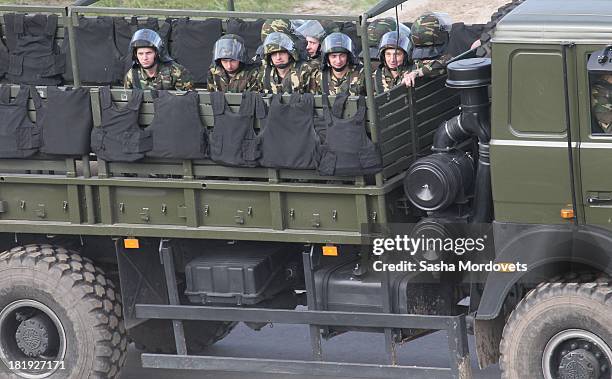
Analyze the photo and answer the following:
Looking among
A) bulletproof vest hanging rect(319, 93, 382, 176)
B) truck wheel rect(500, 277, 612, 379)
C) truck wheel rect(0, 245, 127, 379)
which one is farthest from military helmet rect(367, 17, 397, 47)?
→ truck wheel rect(500, 277, 612, 379)

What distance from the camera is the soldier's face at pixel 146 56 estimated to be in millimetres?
10438

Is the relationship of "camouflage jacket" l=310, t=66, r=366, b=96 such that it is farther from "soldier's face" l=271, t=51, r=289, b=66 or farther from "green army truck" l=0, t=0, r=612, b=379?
"green army truck" l=0, t=0, r=612, b=379

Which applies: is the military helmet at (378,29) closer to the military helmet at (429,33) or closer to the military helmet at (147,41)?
the military helmet at (429,33)

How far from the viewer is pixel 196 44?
38.9ft

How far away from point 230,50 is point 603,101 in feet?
9.89

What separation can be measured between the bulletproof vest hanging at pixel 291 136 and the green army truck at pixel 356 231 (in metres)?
0.11

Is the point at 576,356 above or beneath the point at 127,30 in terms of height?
beneath

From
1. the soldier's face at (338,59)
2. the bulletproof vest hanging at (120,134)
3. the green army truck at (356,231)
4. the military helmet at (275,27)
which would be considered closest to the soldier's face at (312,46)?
the military helmet at (275,27)

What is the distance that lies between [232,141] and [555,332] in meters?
2.38

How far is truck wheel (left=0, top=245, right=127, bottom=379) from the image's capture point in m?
9.82

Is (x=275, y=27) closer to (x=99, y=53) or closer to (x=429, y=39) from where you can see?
(x=429, y=39)

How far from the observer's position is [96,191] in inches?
382

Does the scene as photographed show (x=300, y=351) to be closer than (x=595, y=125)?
No

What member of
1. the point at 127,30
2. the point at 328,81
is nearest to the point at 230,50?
the point at 328,81
